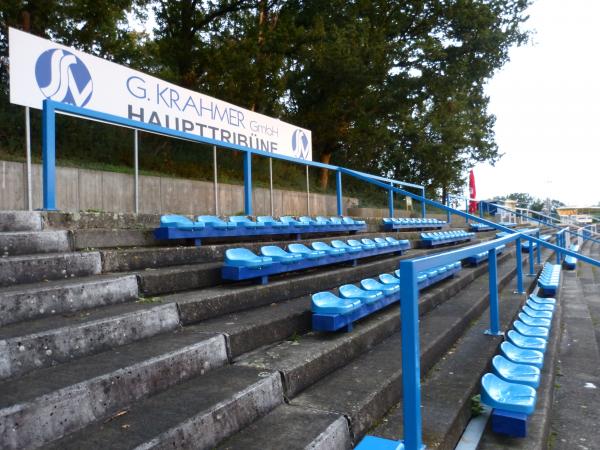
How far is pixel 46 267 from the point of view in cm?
259

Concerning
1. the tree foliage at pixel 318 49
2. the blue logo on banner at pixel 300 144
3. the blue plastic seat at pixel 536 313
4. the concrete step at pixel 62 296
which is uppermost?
the tree foliage at pixel 318 49

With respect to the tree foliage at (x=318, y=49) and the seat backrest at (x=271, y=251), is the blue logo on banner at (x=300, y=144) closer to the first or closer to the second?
the tree foliage at (x=318, y=49)

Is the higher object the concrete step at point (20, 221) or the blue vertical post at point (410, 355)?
the concrete step at point (20, 221)

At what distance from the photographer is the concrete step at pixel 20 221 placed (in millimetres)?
2965

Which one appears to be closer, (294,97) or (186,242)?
(186,242)

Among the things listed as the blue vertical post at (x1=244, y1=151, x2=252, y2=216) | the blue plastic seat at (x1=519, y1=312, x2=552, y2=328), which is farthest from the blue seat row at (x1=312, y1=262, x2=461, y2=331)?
the blue vertical post at (x1=244, y1=151, x2=252, y2=216)

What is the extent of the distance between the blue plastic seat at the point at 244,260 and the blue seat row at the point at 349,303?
49 centimetres

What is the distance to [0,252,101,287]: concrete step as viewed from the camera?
2404mm

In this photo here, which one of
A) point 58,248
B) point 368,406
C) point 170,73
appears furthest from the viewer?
point 170,73

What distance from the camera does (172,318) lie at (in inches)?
99.1

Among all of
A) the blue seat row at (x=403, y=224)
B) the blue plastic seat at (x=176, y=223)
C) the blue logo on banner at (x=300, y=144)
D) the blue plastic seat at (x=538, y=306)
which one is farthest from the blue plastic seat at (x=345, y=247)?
the blue logo on banner at (x=300, y=144)

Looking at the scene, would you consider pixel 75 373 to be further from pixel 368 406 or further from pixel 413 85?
pixel 413 85

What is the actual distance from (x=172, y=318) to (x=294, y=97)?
46.2 feet

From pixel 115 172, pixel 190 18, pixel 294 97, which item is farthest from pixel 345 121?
pixel 115 172
